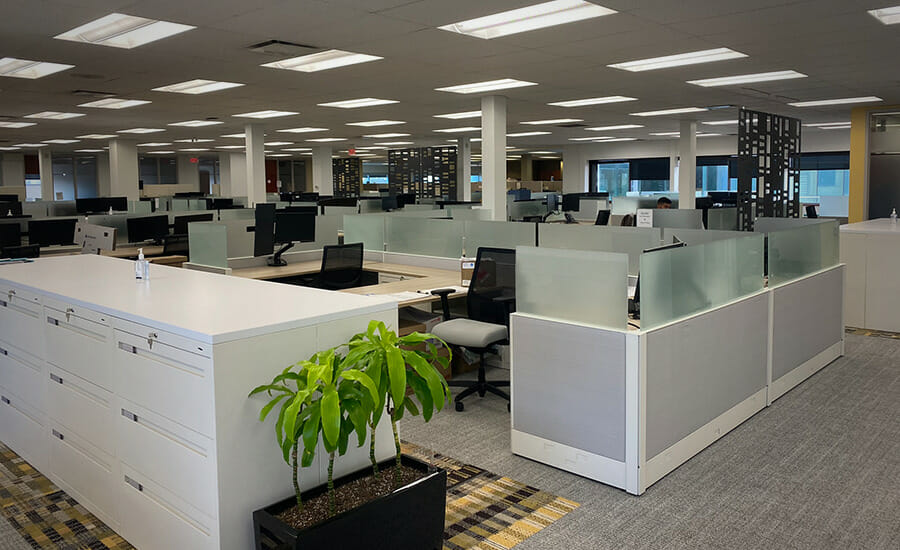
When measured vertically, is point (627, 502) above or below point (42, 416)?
below

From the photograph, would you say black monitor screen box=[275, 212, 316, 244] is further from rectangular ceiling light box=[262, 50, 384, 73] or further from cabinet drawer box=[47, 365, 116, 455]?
cabinet drawer box=[47, 365, 116, 455]

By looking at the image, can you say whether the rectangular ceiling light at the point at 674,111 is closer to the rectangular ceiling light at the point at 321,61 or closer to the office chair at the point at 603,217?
the office chair at the point at 603,217

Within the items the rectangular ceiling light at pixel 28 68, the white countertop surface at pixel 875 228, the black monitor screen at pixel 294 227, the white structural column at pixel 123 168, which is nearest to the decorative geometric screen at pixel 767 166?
the white countertop surface at pixel 875 228

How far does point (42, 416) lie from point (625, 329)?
2915 mm

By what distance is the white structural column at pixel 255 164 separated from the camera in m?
12.9

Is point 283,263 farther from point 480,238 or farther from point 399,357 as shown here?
point 399,357

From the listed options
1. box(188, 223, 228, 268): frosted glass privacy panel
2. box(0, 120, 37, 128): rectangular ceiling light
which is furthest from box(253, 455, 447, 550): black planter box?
box(0, 120, 37, 128): rectangular ceiling light

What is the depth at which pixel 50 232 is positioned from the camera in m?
8.51

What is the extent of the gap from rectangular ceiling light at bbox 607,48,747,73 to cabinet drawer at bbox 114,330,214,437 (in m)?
5.52

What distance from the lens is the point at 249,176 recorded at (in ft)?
42.2

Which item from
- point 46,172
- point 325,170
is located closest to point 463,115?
point 325,170

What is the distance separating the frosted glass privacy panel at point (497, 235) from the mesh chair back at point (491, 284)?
3.12 ft

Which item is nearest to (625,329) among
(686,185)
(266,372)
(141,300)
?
(266,372)

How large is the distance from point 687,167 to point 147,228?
9479 millimetres
